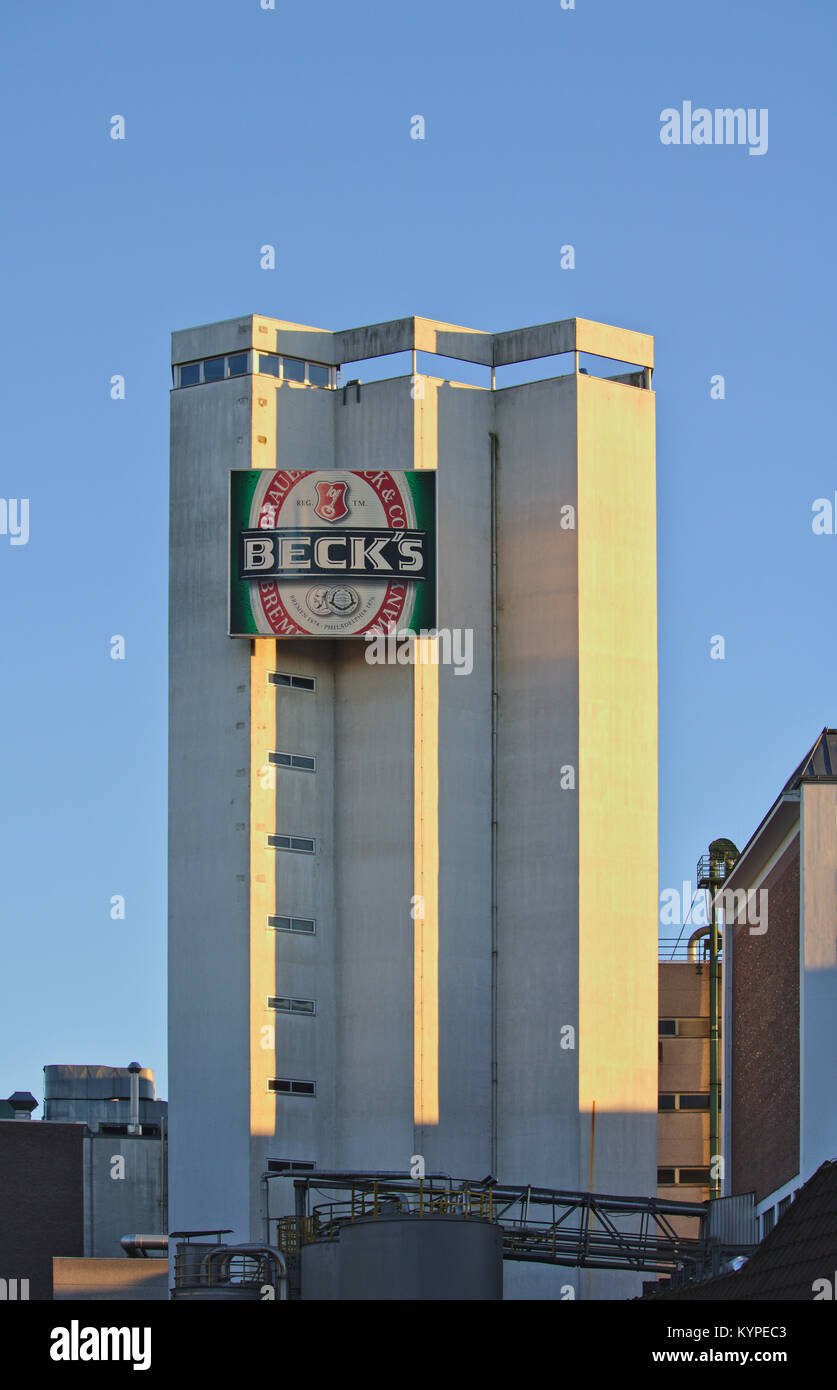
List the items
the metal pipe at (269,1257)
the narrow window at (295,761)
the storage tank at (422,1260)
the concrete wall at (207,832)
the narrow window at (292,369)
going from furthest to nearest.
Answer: the narrow window at (292,369) → the narrow window at (295,761) → the concrete wall at (207,832) → the metal pipe at (269,1257) → the storage tank at (422,1260)

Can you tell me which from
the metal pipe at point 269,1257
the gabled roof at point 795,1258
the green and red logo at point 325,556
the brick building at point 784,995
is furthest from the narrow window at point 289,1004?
the gabled roof at point 795,1258

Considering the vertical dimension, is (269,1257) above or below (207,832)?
below

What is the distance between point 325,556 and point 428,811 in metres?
9.34

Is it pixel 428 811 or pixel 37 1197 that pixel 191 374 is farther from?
pixel 37 1197

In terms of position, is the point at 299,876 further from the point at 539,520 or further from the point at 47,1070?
the point at 47,1070

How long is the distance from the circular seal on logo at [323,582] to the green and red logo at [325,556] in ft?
0.11

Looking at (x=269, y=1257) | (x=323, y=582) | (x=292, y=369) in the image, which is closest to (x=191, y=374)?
(x=292, y=369)

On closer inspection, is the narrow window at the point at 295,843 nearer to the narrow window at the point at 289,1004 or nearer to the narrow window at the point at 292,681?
the narrow window at the point at 289,1004

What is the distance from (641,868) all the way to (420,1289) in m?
33.8

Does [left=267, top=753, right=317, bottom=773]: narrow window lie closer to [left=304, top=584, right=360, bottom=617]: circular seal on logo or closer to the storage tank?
[left=304, top=584, right=360, bottom=617]: circular seal on logo

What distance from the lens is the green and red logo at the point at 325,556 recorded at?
81.6 meters

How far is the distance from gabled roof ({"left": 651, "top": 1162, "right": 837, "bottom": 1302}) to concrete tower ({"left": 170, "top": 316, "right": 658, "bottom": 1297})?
25.0 meters

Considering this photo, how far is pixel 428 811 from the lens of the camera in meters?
81.1

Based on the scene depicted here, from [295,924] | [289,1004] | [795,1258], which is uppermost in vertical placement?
[295,924]
